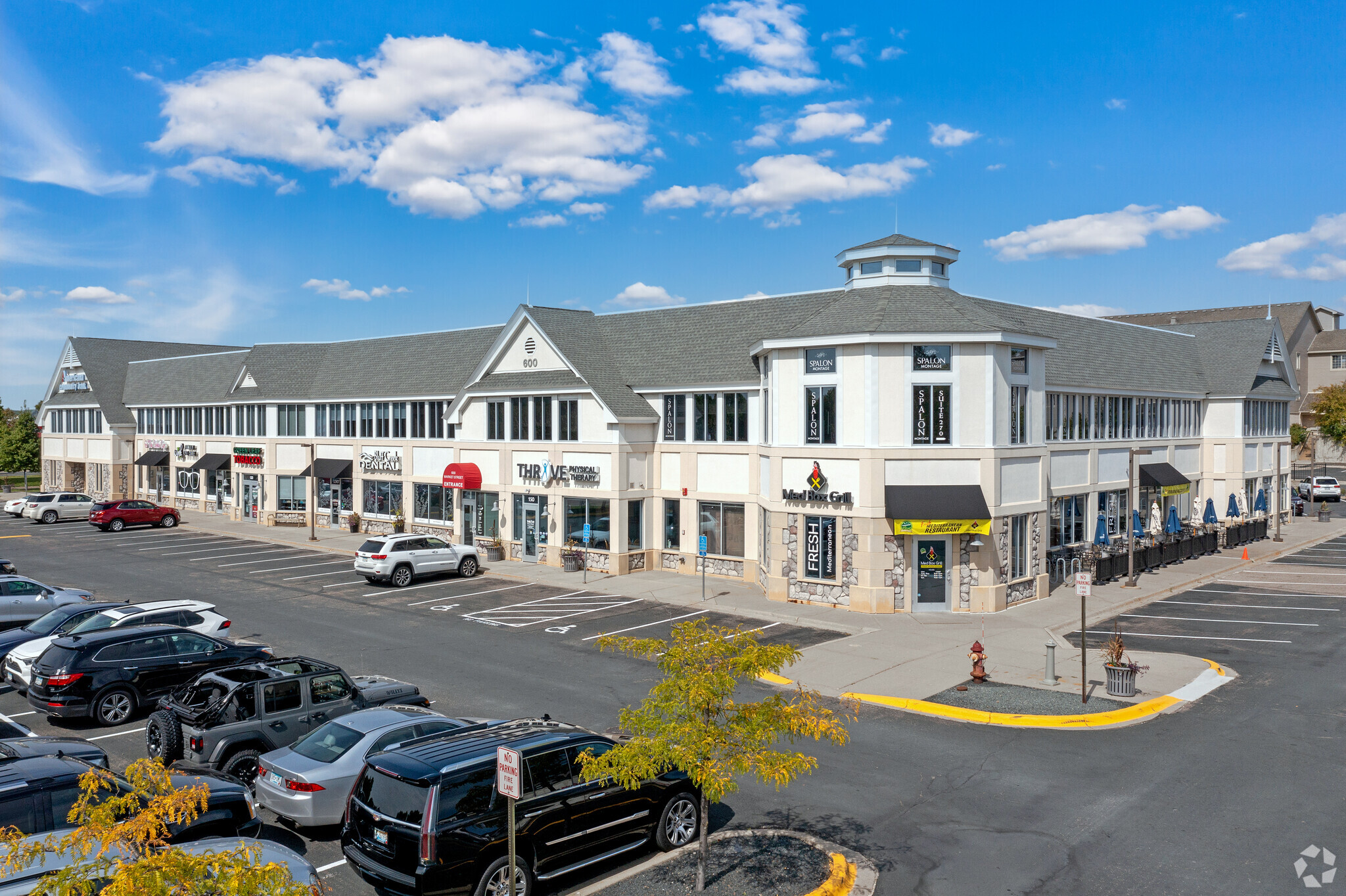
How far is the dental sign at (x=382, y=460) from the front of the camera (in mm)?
45750

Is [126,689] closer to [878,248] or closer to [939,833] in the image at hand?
[939,833]

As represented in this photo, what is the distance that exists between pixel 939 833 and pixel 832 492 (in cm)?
1652

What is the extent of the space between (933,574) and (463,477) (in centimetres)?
2101

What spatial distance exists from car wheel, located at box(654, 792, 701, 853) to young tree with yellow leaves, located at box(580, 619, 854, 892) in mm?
770

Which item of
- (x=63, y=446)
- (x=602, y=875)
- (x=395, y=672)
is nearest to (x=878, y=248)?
(x=395, y=672)

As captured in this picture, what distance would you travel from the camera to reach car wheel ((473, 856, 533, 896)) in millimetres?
9516

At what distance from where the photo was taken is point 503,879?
31.9 ft

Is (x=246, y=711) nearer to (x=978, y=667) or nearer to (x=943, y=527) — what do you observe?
(x=978, y=667)

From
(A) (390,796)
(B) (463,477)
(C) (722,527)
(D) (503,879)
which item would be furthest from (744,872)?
(B) (463,477)

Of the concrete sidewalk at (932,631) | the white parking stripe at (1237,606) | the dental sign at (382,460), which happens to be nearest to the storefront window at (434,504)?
the dental sign at (382,460)

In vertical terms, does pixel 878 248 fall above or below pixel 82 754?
above

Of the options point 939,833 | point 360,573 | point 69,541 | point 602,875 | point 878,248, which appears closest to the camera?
point 602,875

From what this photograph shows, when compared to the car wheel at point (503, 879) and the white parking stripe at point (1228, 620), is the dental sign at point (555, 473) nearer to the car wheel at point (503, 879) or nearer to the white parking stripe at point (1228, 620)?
the white parking stripe at point (1228, 620)

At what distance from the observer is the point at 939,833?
39.3 ft
